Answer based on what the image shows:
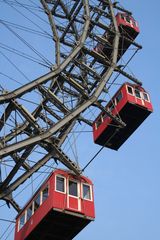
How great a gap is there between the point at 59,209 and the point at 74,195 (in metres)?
1.31

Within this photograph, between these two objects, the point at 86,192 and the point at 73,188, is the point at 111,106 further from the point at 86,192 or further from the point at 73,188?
the point at 73,188

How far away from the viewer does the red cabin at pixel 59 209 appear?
18922 mm

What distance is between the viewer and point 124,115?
2586 cm

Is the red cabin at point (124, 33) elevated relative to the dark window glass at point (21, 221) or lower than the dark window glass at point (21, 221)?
elevated

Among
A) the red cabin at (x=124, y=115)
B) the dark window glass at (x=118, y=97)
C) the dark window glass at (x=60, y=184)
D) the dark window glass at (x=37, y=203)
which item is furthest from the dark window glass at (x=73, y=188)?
the dark window glass at (x=118, y=97)

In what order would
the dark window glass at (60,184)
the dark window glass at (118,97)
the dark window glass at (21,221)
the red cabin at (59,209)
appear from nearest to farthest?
the red cabin at (59,209), the dark window glass at (60,184), the dark window glass at (21,221), the dark window glass at (118,97)

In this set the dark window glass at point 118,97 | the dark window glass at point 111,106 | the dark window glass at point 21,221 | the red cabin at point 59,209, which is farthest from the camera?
the dark window glass at point 111,106

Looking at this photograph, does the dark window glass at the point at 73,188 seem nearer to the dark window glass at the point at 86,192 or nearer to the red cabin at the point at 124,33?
the dark window glass at the point at 86,192

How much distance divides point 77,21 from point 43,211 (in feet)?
43.7

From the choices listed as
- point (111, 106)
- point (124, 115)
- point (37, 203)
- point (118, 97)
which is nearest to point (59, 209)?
point (37, 203)

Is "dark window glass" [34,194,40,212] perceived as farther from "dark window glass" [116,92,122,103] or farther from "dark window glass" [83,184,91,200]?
"dark window glass" [116,92,122,103]

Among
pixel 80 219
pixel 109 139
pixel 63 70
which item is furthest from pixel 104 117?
pixel 80 219

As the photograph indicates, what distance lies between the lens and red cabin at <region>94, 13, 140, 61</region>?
100 ft

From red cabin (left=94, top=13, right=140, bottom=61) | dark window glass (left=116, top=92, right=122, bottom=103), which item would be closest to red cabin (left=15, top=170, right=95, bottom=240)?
dark window glass (left=116, top=92, right=122, bottom=103)
